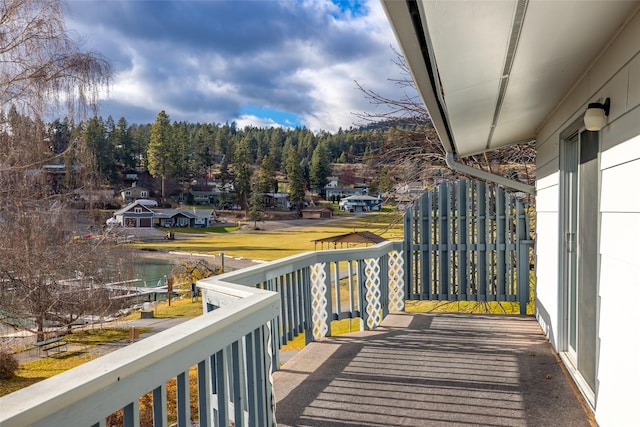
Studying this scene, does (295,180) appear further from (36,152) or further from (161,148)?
(36,152)

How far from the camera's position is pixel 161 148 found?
4403cm

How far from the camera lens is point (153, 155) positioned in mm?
43844

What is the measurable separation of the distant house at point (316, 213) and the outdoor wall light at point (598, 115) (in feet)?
135

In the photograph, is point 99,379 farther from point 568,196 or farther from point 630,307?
point 568,196

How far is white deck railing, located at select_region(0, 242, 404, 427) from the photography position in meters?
0.96

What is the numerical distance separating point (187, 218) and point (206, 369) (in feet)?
149

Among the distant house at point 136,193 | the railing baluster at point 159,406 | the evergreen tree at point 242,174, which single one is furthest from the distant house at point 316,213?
the railing baluster at point 159,406

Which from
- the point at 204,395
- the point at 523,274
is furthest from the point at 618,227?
the point at 523,274

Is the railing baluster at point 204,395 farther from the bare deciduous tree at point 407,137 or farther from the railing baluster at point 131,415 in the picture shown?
the bare deciduous tree at point 407,137

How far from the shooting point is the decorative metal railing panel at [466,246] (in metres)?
5.45

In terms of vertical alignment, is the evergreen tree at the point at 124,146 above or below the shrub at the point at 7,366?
above

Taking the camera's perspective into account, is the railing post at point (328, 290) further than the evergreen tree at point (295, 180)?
No

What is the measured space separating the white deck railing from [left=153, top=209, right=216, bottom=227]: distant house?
4218cm

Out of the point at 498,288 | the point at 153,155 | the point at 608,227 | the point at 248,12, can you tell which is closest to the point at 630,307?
the point at 608,227
